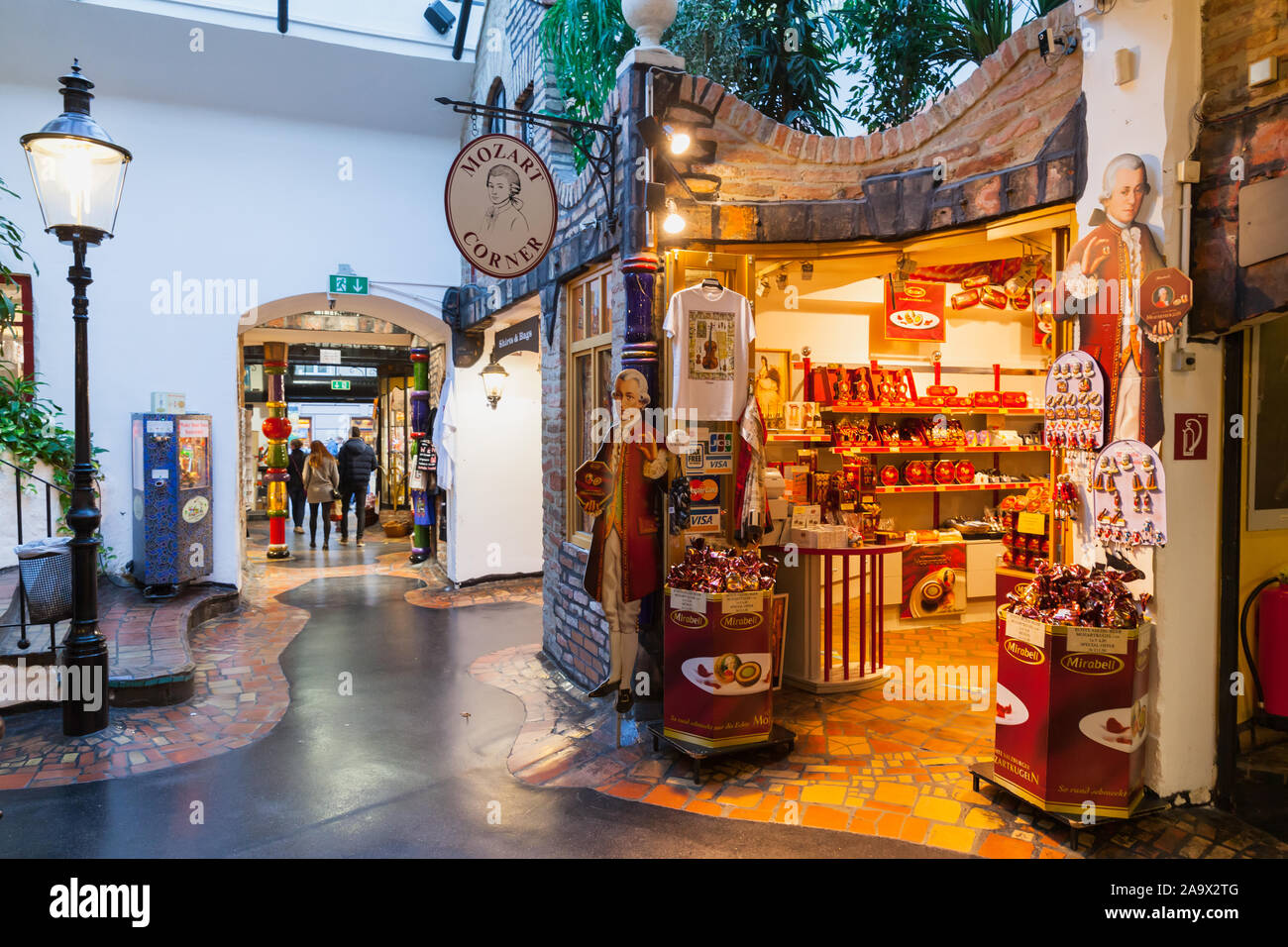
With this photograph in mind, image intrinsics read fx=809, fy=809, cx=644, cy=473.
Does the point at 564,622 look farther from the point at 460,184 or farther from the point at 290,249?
the point at 290,249

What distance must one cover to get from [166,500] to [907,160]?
667 centimetres

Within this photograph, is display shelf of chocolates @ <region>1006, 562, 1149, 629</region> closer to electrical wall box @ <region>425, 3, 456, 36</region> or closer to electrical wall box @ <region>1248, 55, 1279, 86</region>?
electrical wall box @ <region>1248, 55, 1279, 86</region>

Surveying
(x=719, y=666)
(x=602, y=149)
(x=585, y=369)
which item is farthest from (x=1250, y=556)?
(x=602, y=149)

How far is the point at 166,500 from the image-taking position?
23.8ft

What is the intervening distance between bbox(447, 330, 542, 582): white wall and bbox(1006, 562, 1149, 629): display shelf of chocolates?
20.3ft

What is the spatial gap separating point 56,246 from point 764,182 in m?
6.45

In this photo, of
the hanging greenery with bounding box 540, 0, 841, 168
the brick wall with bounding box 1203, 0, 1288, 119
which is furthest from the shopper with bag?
the brick wall with bounding box 1203, 0, 1288, 119

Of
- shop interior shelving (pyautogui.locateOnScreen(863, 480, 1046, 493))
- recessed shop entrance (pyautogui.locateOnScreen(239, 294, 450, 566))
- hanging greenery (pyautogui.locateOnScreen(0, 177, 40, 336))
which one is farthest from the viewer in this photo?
recessed shop entrance (pyautogui.locateOnScreen(239, 294, 450, 566))

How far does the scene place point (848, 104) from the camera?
959 cm

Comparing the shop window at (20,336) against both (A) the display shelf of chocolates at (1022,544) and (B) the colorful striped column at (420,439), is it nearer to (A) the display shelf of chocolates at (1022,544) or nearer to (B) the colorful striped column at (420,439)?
(B) the colorful striped column at (420,439)

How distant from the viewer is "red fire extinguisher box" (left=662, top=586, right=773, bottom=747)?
3871mm

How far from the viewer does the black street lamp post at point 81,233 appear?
14.1 ft

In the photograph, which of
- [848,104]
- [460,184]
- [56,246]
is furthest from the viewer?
[848,104]

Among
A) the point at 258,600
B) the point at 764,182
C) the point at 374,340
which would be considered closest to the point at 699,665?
the point at 764,182
